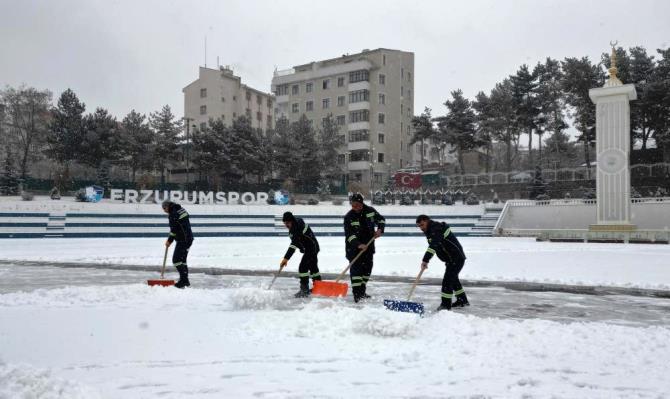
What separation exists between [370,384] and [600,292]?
7.61 metres

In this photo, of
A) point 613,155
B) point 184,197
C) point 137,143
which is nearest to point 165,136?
point 137,143

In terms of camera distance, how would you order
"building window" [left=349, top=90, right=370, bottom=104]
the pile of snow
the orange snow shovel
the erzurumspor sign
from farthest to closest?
"building window" [left=349, top=90, right=370, bottom=104]
the erzurumspor sign
the orange snow shovel
the pile of snow

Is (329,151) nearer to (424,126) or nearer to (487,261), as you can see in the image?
(424,126)

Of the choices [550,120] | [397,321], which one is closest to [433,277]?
[397,321]

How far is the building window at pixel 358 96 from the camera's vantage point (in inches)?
2296

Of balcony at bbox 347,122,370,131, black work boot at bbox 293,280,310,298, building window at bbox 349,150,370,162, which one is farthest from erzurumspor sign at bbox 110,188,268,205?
black work boot at bbox 293,280,310,298

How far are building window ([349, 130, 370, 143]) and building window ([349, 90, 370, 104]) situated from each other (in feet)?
11.5

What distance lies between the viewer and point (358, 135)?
58.7 m

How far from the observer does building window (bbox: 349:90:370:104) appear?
191 ft

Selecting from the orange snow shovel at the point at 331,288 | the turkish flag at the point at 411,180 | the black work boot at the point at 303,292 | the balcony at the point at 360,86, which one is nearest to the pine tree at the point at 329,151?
the balcony at the point at 360,86

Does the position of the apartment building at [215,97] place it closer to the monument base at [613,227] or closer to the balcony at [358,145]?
the balcony at [358,145]

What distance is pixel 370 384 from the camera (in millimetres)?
4344

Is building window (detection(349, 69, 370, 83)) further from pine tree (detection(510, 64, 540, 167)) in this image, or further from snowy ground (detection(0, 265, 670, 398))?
snowy ground (detection(0, 265, 670, 398))

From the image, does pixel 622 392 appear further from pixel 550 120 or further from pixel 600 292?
pixel 550 120
